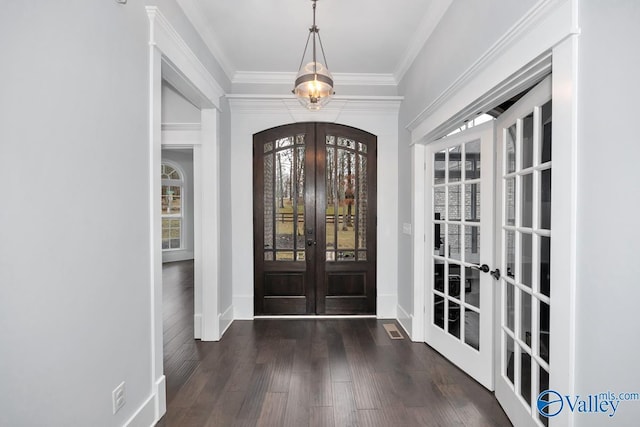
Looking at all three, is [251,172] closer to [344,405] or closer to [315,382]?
[315,382]

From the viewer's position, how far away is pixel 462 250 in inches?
106

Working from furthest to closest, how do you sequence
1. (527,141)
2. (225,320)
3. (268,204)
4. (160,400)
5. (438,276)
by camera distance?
(268,204)
(225,320)
(438,276)
(160,400)
(527,141)

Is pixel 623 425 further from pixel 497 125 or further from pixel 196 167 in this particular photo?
pixel 196 167

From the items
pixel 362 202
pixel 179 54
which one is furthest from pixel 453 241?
pixel 179 54

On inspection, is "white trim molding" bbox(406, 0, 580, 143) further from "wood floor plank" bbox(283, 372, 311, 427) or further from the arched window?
the arched window

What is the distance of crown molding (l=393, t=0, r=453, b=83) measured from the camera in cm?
257

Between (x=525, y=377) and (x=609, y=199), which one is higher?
(x=609, y=199)

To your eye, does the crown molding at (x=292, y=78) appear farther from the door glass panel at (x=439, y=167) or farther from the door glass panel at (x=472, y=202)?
the door glass panel at (x=472, y=202)

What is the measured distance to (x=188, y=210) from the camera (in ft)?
29.8

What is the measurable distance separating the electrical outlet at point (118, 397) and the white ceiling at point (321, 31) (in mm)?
2569

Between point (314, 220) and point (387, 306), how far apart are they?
139 cm

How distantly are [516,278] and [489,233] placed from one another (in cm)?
45

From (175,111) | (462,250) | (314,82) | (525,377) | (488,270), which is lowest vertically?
(525,377)

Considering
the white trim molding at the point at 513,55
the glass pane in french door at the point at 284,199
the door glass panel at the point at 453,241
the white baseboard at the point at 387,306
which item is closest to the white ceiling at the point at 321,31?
the white trim molding at the point at 513,55
